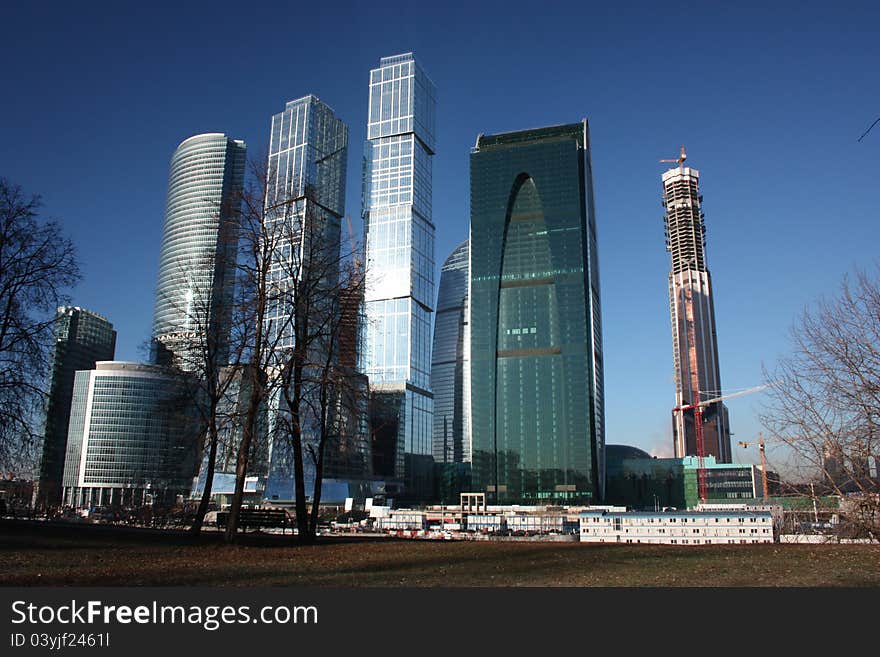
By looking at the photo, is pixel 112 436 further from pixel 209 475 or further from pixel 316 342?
pixel 316 342

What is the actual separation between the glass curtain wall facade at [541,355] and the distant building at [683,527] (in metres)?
130

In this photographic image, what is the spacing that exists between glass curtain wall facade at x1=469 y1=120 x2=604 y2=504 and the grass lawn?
17098 cm

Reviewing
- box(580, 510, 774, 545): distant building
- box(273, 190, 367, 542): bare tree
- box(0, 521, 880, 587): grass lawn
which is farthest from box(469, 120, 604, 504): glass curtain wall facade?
box(0, 521, 880, 587): grass lawn

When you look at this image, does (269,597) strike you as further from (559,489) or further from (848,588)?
(559,489)

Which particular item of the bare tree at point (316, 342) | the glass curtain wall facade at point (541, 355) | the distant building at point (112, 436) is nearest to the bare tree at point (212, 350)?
the bare tree at point (316, 342)

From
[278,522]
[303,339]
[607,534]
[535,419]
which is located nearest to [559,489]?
[535,419]

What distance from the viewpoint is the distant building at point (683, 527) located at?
46.3m

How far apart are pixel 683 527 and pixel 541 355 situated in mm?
142182

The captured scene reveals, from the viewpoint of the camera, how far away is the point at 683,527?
51.5 m

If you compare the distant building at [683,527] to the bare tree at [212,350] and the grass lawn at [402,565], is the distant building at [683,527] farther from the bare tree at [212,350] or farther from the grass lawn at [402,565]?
the grass lawn at [402,565]

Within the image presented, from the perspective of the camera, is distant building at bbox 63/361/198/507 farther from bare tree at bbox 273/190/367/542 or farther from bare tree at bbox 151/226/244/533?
bare tree at bbox 273/190/367/542

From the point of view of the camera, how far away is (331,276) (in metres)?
26.0

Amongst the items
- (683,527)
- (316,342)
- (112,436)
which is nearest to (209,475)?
(316,342)

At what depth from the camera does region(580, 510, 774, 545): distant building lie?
46281mm
